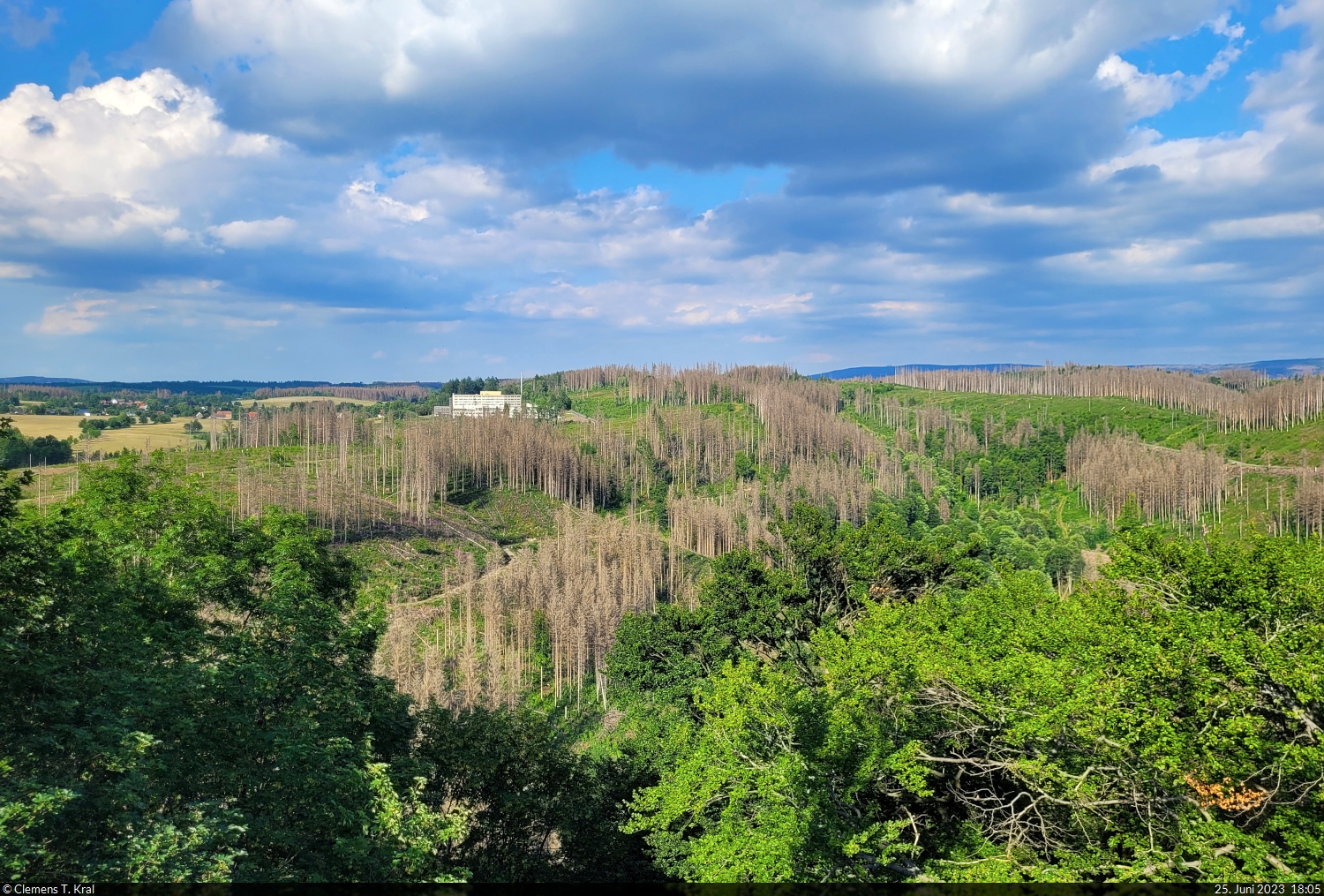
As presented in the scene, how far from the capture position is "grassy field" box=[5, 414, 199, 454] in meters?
145

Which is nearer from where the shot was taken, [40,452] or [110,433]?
[40,452]

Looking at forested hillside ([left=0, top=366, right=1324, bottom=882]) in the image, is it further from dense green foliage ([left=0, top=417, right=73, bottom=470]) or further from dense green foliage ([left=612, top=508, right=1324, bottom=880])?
Result: dense green foliage ([left=0, top=417, right=73, bottom=470])

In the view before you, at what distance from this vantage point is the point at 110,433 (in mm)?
170000

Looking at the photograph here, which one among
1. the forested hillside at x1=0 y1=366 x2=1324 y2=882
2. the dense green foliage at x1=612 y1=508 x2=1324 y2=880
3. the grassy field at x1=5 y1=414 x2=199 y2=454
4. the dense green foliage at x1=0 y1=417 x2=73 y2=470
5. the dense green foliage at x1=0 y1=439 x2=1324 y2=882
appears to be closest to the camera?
the dense green foliage at x1=0 y1=439 x2=1324 y2=882

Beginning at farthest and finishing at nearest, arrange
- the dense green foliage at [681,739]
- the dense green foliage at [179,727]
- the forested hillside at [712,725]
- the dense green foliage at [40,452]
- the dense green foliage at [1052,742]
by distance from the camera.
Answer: the dense green foliage at [40,452] → the dense green foliage at [1052,742] → the forested hillside at [712,725] → the dense green foliage at [681,739] → the dense green foliage at [179,727]

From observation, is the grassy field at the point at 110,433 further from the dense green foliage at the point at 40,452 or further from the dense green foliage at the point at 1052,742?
the dense green foliage at the point at 1052,742

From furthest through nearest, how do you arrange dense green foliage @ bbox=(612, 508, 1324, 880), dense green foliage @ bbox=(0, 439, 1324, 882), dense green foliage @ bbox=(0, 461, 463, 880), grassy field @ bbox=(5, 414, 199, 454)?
grassy field @ bbox=(5, 414, 199, 454) → dense green foliage @ bbox=(612, 508, 1324, 880) → dense green foliage @ bbox=(0, 439, 1324, 882) → dense green foliage @ bbox=(0, 461, 463, 880)

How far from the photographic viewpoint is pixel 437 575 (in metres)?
92.2

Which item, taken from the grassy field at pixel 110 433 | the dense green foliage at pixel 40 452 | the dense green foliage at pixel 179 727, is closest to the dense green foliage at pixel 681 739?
the dense green foliage at pixel 179 727

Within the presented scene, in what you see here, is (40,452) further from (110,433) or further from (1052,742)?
(1052,742)

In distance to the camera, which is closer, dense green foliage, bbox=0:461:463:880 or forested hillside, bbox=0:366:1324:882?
dense green foliage, bbox=0:461:463:880

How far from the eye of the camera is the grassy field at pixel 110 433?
145m

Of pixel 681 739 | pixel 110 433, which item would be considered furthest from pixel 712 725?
pixel 110 433

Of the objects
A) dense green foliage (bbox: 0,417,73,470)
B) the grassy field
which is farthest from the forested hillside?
the grassy field
